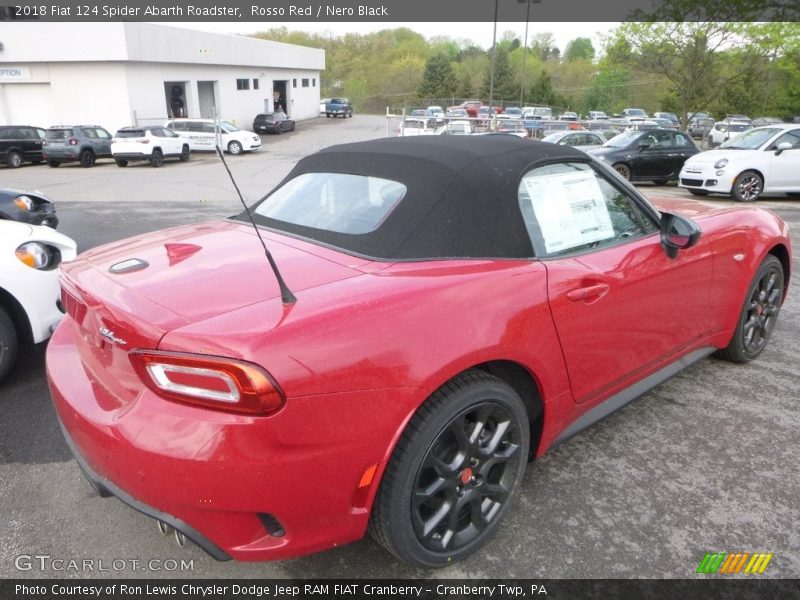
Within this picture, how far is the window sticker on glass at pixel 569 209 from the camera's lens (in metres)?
2.64

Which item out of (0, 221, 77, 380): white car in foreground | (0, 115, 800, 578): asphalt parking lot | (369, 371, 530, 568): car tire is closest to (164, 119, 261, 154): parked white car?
(0, 221, 77, 380): white car in foreground

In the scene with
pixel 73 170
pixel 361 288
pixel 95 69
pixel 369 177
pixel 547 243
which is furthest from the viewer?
pixel 95 69

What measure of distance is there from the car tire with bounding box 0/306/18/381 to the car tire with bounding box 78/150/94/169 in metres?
21.5

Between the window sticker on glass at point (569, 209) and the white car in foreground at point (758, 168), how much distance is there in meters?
11.0

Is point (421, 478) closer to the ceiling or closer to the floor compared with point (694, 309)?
closer to the floor

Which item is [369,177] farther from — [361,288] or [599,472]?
[599,472]

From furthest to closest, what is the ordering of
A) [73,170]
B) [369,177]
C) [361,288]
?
[73,170] → [369,177] → [361,288]

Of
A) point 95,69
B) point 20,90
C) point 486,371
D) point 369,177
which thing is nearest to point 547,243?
point 486,371

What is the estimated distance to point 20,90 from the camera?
99.2ft

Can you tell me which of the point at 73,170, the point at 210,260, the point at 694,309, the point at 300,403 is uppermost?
the point at 210,260

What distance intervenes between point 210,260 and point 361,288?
73cm

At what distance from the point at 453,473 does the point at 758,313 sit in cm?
293

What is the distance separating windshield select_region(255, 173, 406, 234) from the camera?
2529 millimetres

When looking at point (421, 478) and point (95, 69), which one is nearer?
point (421, 478)
